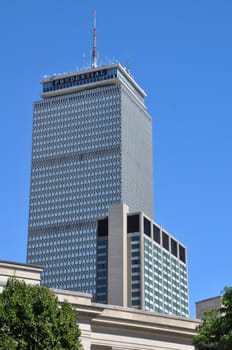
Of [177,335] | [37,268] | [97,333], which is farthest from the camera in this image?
[177,335]

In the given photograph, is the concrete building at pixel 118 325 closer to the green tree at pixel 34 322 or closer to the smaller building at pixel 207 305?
the smaller building at pixel 207 305

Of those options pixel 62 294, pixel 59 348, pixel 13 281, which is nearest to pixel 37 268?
pixel 62 294

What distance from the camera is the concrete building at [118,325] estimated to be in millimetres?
52438

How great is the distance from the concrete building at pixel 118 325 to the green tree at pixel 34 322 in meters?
6.84

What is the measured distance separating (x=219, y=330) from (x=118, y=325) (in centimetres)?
1405

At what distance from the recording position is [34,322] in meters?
43.3

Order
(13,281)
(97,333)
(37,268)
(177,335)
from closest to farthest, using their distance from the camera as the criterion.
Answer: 1. (13,281)
2. (37,268)
3. (97,333)
4. (177,335)

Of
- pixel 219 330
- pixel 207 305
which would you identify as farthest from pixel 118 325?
pixel 219 330

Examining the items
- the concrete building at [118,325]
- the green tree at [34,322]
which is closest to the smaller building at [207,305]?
the concrete building at [118,325]

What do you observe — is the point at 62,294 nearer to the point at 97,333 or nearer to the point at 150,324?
the point at 97,333

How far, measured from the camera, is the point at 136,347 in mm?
58250

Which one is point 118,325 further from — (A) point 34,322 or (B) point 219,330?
(A) point 34,322

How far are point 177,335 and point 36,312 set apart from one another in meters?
19.6

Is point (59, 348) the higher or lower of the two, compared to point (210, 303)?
lower
